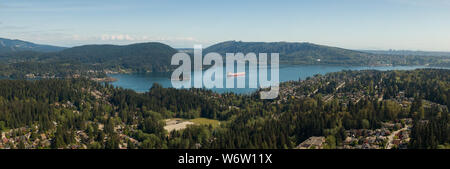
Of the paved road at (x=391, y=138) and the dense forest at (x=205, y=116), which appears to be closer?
the paved road at (x=391, y=138)

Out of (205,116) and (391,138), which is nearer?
(391,138)

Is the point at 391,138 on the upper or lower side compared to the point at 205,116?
upper

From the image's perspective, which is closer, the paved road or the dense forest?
the paved road
